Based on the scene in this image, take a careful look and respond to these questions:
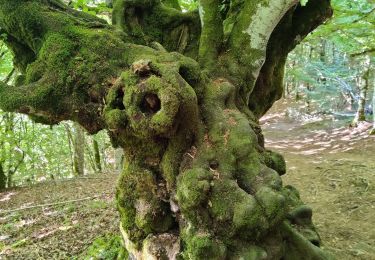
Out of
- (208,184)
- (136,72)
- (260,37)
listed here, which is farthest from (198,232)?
(260,37)

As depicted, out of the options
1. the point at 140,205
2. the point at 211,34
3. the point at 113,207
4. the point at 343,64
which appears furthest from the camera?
the point at 343,64

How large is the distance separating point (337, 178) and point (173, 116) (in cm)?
679

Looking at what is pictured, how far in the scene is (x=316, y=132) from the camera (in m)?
15.3

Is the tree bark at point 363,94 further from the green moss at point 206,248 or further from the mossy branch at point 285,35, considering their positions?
the green moss at point 206,248

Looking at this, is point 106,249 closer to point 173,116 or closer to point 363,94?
point 173,116

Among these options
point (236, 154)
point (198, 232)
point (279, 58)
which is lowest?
point (198, 232)

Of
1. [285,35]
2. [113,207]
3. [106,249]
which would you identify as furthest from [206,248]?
[113,207]

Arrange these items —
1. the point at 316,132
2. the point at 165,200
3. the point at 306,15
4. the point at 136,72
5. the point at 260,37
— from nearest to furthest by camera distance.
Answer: the point at 136,72 < the point at 165,200 < the point at 260,37 < the point at 306,15 < the point at 316,132

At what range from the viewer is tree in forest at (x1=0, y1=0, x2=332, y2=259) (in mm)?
2791

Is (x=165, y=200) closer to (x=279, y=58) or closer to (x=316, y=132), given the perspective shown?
(x=279, y=58)

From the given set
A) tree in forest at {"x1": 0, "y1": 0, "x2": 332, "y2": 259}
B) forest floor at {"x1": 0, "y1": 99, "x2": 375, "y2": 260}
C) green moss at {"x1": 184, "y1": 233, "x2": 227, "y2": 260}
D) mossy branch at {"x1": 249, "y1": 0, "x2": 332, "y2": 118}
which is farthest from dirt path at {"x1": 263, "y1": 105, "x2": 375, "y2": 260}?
green moss at {"x1": 184, "y1": 233, "x2": 227, "y2": 260}

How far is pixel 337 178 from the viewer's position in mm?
8250

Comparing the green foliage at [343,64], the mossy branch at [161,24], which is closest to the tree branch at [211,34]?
the mossy branch at [161,24]

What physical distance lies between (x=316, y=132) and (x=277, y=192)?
1342cm
